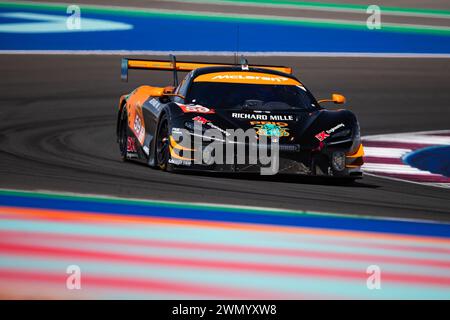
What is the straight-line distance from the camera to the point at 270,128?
9961 millimetres

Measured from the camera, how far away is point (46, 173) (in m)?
10.2

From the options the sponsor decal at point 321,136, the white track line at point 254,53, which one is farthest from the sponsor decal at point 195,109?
the white track line at point 254,53

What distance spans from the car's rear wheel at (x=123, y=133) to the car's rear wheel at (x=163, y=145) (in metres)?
1.44

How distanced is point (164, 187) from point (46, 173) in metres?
1.35

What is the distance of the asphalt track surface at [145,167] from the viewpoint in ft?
30.1

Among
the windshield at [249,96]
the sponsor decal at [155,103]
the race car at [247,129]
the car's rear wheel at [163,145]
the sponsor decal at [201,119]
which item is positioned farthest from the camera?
the sponsor decal at [155,103]

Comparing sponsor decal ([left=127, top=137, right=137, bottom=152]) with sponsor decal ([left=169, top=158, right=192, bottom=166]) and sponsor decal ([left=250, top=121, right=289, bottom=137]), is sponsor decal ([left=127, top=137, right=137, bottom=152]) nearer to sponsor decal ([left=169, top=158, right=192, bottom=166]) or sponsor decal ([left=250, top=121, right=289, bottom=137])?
sponsor decal ([left=169, top=158, right=192, bottom=166])

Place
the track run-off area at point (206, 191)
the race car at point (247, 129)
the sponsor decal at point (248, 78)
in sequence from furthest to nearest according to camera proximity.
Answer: the sponsor decal at point (248, 78)
the race car at point (247, 129)
the track run-off area at point (206, 191)

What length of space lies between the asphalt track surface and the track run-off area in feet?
0.10

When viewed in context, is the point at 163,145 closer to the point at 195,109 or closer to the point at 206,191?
the point at 195,109

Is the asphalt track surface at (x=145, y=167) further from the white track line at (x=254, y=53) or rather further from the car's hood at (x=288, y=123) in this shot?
the car's hood at (x=288, y=123)

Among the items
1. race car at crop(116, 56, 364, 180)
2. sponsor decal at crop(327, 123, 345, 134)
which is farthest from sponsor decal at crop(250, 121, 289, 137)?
sponsor decal at crop(327, 123, 345, 134)

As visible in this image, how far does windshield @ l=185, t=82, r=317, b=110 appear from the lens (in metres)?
10.8

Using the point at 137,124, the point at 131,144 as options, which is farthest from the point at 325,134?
the point at 131,144
